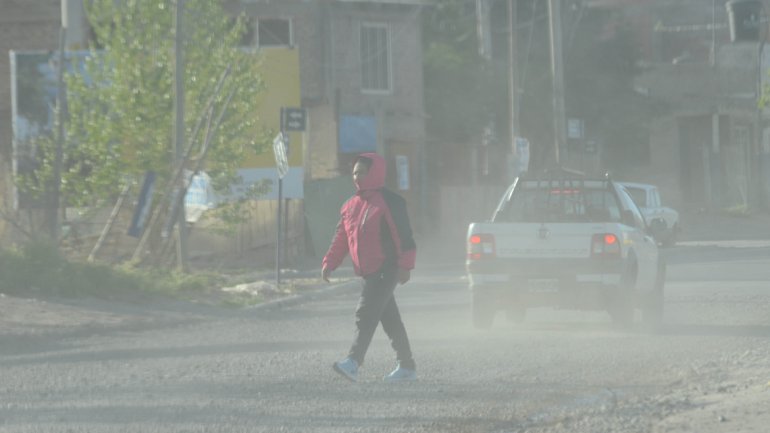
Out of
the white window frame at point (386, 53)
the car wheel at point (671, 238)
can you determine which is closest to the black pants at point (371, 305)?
the car wheel at point (671, 238)

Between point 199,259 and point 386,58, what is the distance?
12.0m

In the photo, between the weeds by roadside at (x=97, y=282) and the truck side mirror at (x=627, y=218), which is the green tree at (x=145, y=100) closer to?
the weeds by roadside at (x=97, y=282)

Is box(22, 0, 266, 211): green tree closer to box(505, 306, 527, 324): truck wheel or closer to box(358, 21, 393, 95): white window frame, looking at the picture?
box(505, 306, 527, 324): truck wheel

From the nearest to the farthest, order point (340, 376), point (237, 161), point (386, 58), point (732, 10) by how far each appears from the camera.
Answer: point (340, 376)
point (732, 10)
point (237, 161)
point (386, 58)

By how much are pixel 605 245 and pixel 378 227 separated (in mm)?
4710

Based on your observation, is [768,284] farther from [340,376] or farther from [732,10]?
[340,376]

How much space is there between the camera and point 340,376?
11195 mm

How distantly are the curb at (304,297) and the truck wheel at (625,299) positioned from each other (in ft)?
18.7

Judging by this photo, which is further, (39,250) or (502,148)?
(502,148)

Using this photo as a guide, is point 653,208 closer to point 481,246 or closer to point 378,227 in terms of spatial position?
point 481,246

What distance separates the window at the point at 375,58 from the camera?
127ft

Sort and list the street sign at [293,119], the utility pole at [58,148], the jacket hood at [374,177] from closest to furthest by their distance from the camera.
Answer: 1. the jacket hood at [374,177]
2. the utility pole at [58,148]
3. the street sign at [293,119]

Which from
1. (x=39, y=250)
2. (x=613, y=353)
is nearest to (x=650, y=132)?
(x=39, y=250)

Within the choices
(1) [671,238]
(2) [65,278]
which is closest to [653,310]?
(2) [65,278]
